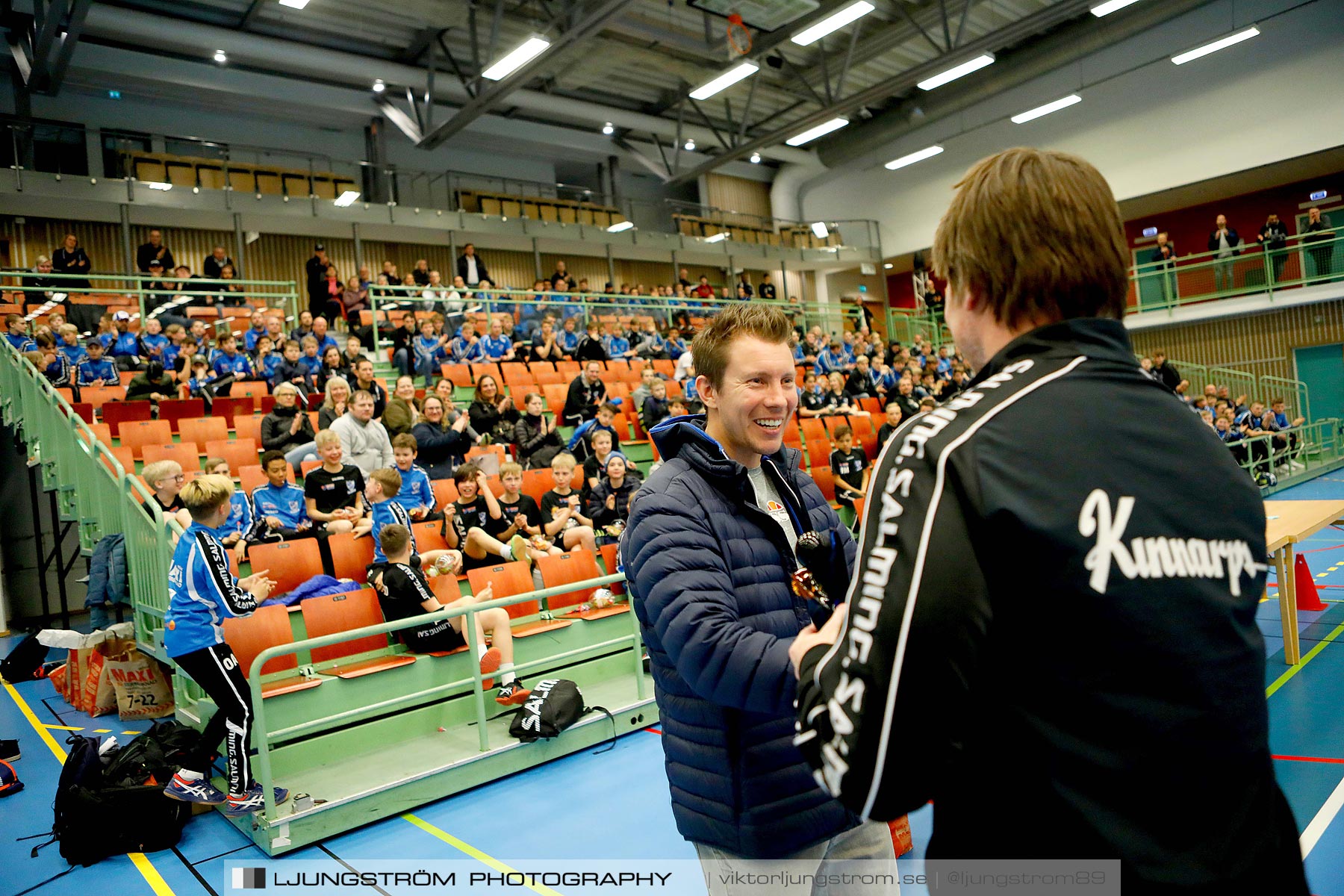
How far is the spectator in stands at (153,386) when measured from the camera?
8.53 metres

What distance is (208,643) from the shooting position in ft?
13.2

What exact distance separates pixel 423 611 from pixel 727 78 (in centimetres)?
1306

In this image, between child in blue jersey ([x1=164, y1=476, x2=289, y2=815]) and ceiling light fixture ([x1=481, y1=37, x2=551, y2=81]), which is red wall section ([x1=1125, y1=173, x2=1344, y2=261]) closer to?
ceiling light fixture ([x1=481, y1=37, x2=551, y2=81])

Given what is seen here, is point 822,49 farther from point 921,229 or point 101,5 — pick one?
point 101,5

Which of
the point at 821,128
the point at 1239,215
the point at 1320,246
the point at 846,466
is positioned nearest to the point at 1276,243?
the point at 1320,246

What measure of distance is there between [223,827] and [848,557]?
403 centimetres

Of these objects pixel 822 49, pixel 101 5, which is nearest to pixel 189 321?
pixel 101 5

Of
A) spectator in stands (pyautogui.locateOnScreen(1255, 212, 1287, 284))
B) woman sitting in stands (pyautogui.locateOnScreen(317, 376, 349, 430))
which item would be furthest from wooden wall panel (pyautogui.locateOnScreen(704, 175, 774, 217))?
woman sitting in stands (pyautogui.locateOnScreen(317, 376, 349, 430))

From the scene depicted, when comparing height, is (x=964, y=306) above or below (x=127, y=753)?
above

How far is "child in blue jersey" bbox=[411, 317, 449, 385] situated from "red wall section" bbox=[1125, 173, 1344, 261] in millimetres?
16040

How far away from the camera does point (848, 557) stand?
65.9 inches

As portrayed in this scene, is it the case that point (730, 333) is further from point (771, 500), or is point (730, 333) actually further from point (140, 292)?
point (140, 292)

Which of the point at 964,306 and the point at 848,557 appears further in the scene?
the point at 848,557

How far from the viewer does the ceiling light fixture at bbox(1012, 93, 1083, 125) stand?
18422 mm
